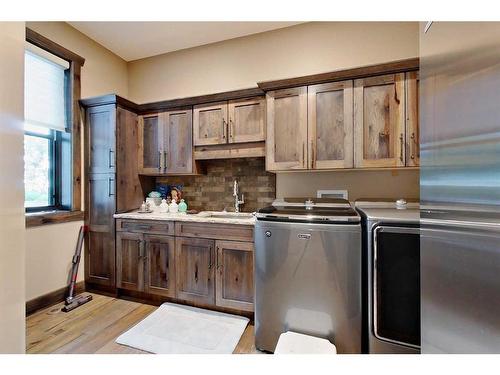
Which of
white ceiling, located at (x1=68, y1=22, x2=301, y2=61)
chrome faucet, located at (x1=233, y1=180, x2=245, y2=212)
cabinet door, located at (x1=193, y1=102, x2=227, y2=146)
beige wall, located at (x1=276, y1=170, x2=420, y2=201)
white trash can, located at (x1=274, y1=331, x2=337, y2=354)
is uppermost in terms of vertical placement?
A: white ceiling, located at (x1=68, y1=22, x2=301, y2=61)

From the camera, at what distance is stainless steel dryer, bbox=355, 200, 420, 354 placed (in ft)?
→ 4.54

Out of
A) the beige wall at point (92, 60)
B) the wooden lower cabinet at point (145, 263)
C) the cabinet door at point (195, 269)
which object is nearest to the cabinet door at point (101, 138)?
the beige wall at point (92, 60)

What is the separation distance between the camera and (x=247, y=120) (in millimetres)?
2373

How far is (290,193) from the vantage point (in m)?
2.48

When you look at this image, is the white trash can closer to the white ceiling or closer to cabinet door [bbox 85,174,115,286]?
cabinet door [bbox 85,174,115,286]

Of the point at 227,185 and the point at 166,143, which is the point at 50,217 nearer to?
the point at 166,143

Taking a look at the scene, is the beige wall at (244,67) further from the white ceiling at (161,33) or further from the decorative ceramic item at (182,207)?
the decorative ceramic item at (182,207)

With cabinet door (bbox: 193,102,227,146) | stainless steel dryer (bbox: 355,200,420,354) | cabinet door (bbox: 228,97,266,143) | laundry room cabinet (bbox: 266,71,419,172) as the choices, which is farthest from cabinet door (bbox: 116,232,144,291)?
stainless steel dryer (bbox: 355,200,420,354)

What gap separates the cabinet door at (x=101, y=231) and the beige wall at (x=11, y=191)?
1996 mm

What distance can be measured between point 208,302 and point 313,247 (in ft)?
3.88

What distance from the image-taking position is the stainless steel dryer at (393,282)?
1383 millimetres

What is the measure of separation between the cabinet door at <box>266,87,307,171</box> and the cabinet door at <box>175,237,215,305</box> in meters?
1.01
